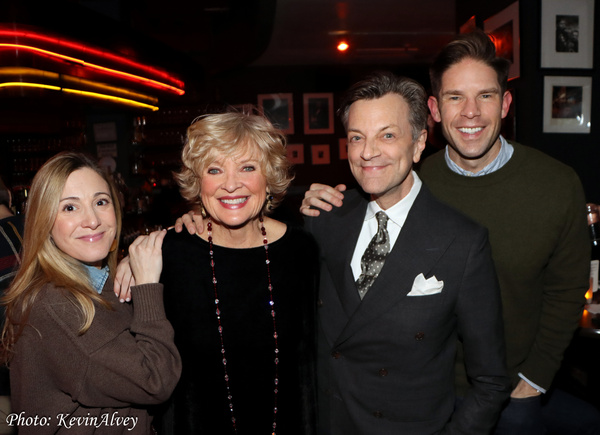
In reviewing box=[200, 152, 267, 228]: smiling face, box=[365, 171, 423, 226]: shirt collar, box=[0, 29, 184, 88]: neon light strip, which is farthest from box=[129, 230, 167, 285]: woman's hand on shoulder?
box=[0, 29, 184, 88]: neon light strip

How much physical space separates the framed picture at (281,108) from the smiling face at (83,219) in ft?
26.4

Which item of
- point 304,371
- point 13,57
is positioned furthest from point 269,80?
point 304,371

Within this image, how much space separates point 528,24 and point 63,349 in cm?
360

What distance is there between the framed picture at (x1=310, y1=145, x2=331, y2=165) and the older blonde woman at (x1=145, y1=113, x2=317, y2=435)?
7.78 meters

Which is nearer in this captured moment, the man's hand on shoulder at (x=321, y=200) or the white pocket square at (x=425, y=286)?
the white pocket square at (x=425, y=286)

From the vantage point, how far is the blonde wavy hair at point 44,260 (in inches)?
60.7

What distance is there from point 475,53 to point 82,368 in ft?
6.06

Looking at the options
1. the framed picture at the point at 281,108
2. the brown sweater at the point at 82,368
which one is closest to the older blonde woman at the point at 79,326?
the brown sweater at the point at 82,368

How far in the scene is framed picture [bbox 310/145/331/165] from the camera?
31.7 feet

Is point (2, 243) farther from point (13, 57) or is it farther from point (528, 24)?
point (528, 24)

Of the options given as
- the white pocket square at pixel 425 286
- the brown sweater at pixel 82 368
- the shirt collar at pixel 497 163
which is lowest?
the brown sweater at pixel 82 368

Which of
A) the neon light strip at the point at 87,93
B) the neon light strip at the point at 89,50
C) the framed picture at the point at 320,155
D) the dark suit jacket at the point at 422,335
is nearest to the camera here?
the dark suit jacket at the point at 422,335

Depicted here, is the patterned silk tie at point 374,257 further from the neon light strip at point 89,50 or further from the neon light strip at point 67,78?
the neon light strip at point 67,78

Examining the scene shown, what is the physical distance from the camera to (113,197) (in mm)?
1812
